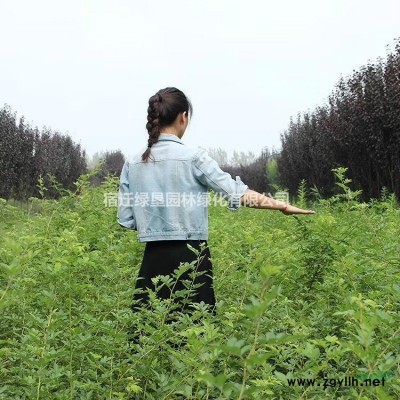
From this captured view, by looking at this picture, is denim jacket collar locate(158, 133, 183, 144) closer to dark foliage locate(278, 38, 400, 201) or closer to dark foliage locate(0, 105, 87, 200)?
dark foliage locate(278, 38, 400, 201)

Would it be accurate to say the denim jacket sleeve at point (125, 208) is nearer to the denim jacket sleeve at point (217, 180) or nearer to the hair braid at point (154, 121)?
the hair braid at point (154, 121)

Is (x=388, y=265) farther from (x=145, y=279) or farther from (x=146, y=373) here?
(x=146, y=373)

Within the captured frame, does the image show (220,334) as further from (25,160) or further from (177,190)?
(25,160)

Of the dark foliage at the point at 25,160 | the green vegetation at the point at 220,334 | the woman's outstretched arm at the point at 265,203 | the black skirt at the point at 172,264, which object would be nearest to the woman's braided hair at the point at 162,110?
the black skirt at the point at 172,264

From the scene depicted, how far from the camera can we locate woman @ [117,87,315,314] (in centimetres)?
314

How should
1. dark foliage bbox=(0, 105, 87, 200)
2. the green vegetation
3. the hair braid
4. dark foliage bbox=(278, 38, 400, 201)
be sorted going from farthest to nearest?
dark foliage bbox=(0, 105, 87, 200), dark foliage bbox=(278, 38, 400, 201), the hair braid, the green vegetation

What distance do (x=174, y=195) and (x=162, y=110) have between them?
53 centimetres

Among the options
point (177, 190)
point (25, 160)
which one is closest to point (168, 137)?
point (177, 190)

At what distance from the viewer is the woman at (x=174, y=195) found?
3.14 m

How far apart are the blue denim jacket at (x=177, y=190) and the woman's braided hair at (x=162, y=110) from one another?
5 centimetres

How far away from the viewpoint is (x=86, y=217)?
22.7 feet

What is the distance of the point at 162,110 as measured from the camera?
325cm

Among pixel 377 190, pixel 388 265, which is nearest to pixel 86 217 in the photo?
pixel 388 265

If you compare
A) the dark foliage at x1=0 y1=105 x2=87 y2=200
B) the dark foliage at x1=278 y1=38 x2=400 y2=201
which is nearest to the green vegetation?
the dark foliage at x1=278 y1=38 x2=400 y2=201
